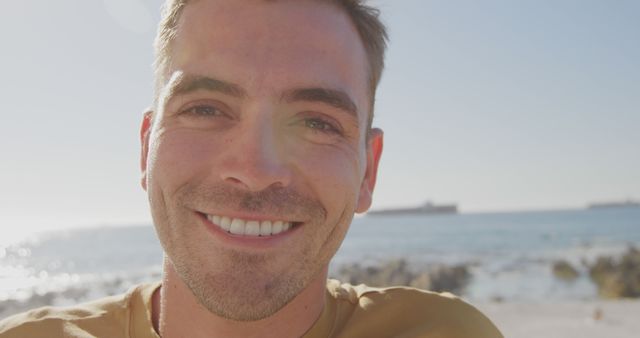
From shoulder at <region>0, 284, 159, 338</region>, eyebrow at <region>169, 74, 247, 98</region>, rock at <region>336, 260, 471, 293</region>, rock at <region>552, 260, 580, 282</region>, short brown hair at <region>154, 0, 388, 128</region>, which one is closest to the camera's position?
eyebrow at <region>169, 74, 247, 98</region>

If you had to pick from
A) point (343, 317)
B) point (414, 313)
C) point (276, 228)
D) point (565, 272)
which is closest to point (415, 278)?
point (565, 272)

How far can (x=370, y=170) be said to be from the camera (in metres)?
2.40

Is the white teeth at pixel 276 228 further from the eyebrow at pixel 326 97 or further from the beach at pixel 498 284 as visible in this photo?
the beach at pixel 498 284

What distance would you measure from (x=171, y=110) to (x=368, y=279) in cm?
1668

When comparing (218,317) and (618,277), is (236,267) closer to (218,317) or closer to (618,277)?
(218,317)

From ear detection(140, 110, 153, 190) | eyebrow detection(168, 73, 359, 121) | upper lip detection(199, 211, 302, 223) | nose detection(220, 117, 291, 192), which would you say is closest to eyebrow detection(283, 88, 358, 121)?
eyebrow detection(168, 73, 359, 121)

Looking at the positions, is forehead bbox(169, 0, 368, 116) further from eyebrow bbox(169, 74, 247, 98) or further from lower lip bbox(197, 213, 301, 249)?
lower lip bbox(197, 213, 301, 249)

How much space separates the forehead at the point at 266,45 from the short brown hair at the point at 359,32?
0.07m

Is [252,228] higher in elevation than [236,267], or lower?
higher

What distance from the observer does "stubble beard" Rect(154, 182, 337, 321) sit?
67.9 inches

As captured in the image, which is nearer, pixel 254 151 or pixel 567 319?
pixel 254 151

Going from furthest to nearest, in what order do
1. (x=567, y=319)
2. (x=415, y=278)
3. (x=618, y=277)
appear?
(x=415, y=278)
(x=618, y=277)
(x=567, y=319)

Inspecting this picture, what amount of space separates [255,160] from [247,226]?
0.20 m

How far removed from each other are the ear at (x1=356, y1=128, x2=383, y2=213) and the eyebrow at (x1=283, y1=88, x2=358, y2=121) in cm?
31
